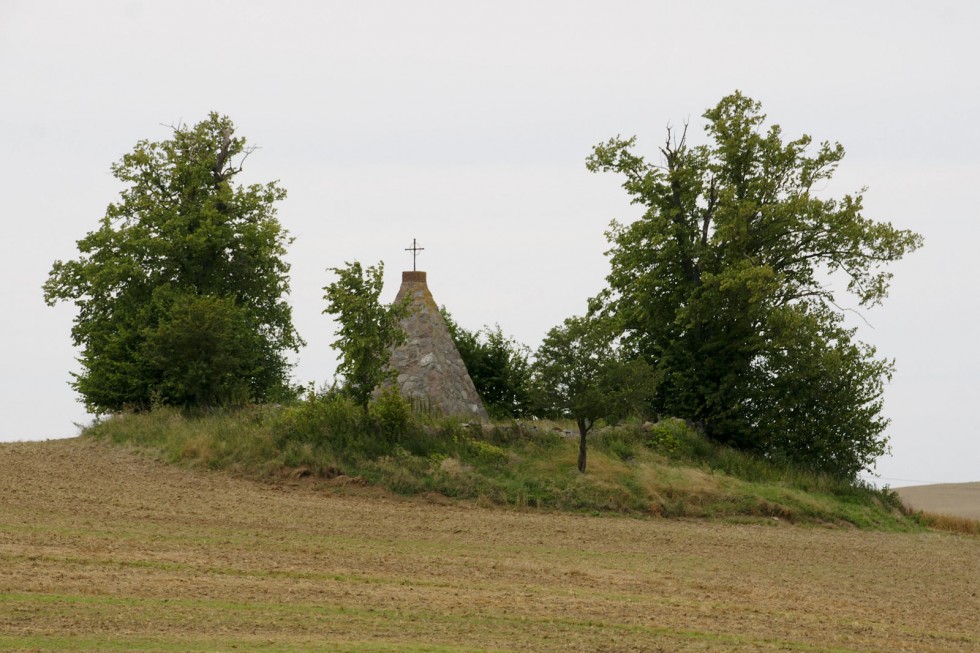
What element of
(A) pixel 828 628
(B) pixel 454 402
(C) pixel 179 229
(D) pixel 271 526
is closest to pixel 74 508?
(D) pixel 271 526

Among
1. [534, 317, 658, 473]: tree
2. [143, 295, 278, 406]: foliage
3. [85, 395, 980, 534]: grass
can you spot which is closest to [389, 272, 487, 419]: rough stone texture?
[85, 395, 980, 534]: grass

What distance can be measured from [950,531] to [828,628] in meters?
17.7

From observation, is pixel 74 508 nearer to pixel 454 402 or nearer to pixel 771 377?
pixel 454 402

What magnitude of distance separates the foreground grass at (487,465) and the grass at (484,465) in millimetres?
33

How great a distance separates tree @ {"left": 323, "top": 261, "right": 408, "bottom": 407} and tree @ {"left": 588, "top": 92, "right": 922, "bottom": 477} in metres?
11.7

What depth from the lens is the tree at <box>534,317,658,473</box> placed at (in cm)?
2978

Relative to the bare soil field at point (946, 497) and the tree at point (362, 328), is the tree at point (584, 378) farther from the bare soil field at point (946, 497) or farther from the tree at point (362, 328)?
the bare soil field at point (946, 497)

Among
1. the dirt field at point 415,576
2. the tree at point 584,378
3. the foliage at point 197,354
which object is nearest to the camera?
the dirt field at point 415,576

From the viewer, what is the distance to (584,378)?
98.0 ft

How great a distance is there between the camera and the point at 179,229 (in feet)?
130

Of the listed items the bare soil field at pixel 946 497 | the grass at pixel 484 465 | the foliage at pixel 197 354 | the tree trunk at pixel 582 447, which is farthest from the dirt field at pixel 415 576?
the bare soil field at pixel 946 497

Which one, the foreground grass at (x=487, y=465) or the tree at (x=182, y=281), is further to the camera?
the tree at (x=182, y=281)

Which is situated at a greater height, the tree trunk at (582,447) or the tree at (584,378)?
the tree at (584,378)

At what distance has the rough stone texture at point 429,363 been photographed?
3353cm
